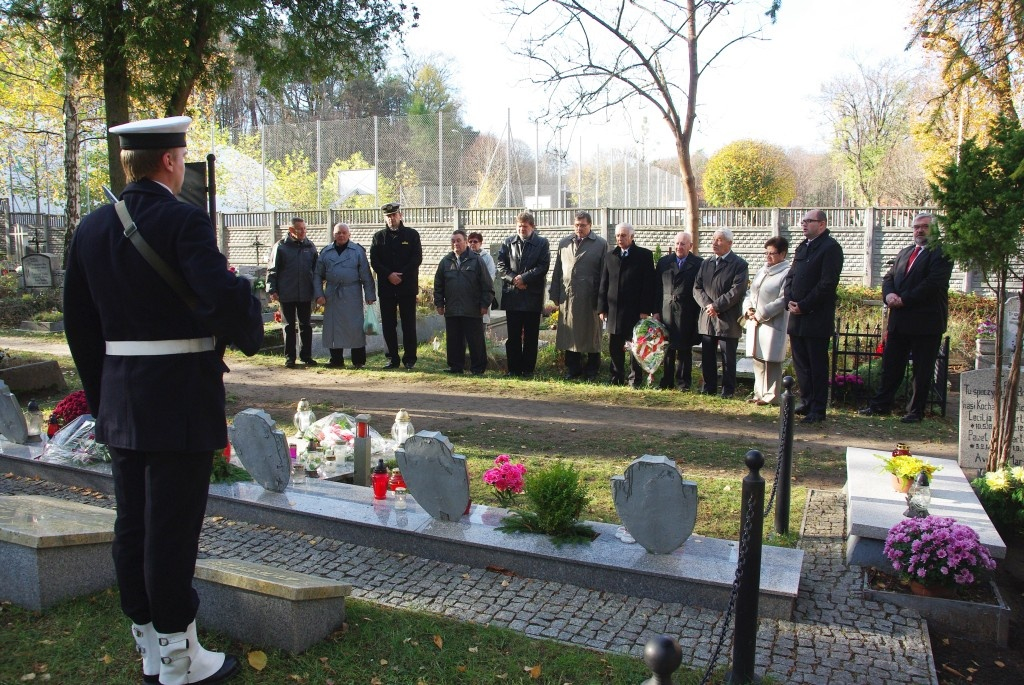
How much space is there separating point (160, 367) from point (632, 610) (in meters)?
2.71

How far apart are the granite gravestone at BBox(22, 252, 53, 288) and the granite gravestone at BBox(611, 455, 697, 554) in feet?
70.4

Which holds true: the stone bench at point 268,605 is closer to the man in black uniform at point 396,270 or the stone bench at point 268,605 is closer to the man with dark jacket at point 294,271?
the man in black uniform at point 396,270

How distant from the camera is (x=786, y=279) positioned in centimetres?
938

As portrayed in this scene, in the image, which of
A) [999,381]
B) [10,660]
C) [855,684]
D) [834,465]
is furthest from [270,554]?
[999,381]

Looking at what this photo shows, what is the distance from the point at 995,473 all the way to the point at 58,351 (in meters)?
14.8

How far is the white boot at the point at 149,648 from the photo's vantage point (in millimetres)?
3418

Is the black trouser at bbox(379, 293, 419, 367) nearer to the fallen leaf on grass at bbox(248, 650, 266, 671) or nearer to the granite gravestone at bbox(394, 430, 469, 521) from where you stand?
the granite gravestone at bbox(394, 430, 469, 521)

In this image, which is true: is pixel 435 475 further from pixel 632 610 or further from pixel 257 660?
pixel 257 660

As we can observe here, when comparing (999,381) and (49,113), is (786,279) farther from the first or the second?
(49,113)

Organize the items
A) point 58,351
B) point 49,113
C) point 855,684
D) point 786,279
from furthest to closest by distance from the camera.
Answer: point 49,113
point 58,351
point 786,279
point 855,684

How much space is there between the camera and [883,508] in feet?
17.8

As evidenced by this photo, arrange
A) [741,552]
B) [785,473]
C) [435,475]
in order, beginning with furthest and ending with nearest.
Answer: [785,473] → [435,475] → [741,552]

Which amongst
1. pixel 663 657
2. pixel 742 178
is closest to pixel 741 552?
pixel 663 657

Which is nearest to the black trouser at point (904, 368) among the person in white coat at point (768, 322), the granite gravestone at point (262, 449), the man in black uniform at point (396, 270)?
the person in white coat at point (768, 322)
